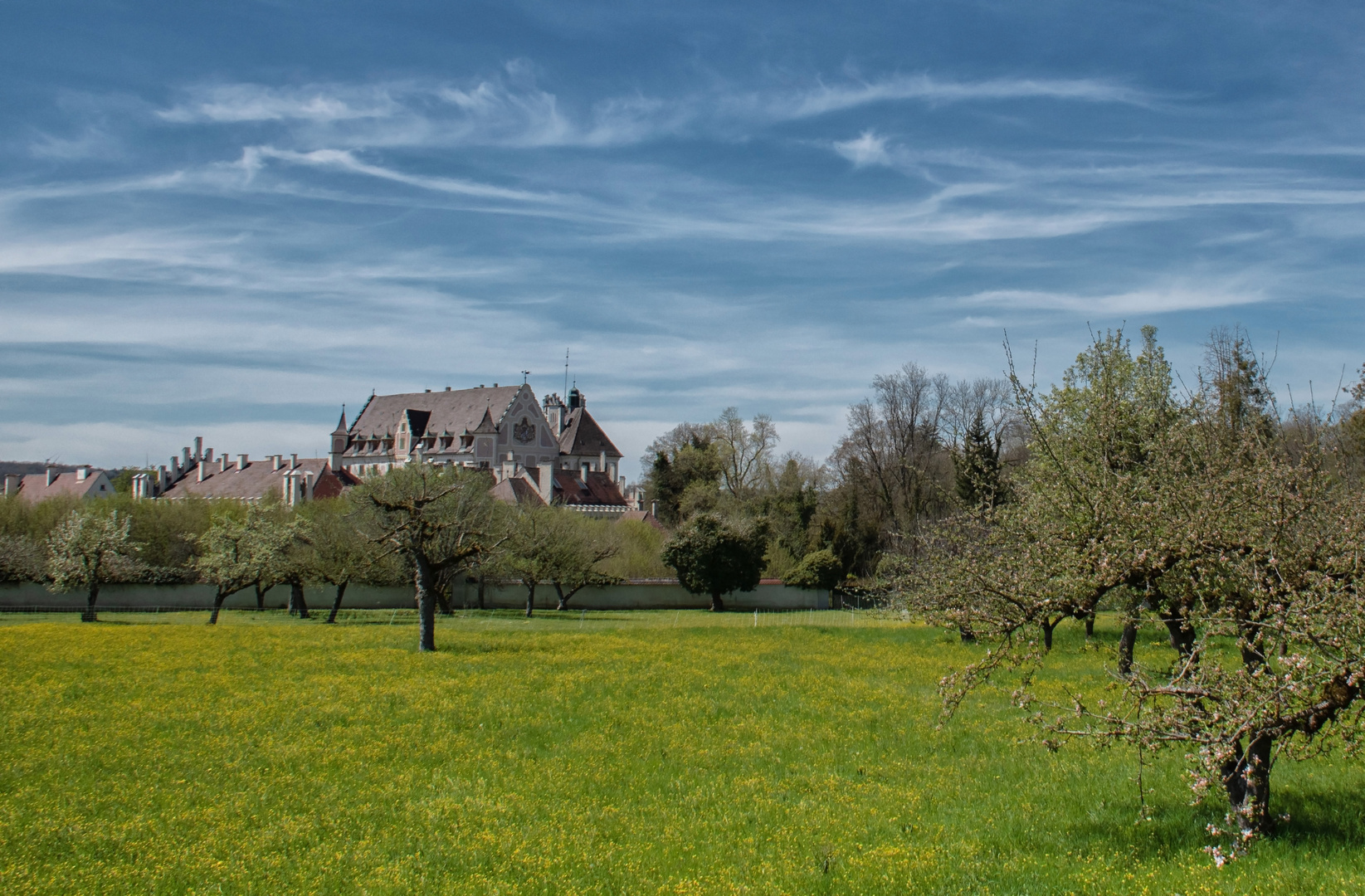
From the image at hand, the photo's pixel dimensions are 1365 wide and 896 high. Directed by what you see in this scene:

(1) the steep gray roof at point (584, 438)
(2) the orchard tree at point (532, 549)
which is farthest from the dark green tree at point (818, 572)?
(1) the steep gray roof at point (584, 438)

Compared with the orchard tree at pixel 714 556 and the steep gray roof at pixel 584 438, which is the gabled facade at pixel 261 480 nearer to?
the orchard tree at pixel 714 556

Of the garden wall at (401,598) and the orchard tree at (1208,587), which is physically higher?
the orchard tree at (1208,587)

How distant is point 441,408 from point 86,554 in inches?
3280

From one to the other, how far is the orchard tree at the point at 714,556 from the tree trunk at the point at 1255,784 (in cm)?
5968

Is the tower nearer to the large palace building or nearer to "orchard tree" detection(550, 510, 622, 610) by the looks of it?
the large palace building

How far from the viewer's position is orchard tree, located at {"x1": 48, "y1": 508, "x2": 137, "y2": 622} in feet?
166

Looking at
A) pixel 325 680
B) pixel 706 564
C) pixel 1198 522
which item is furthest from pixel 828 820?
pixel 706 564

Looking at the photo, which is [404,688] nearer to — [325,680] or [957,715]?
[325,680]

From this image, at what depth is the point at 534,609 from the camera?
65562 mm

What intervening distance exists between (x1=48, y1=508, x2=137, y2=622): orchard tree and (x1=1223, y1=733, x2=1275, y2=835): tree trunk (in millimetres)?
53376

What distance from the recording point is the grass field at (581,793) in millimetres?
10227

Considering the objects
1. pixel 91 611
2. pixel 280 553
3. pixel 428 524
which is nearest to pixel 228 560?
pixel 280 553

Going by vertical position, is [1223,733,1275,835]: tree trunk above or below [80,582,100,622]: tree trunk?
above

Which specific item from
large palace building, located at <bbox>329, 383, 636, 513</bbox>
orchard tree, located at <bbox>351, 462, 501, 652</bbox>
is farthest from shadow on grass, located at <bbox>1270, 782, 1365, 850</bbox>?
large palace building, located at <bbox>329, 383, 636, 513</bbox>
